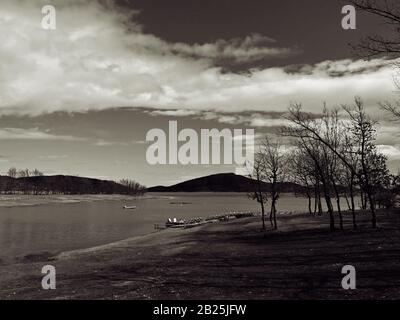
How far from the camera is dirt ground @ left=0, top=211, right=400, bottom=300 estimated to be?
624 inches

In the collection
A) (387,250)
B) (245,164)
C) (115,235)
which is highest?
(245,164)

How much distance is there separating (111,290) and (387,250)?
51.6 ft

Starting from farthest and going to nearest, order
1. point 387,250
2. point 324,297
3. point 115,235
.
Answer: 1. point 115,235
2. point 387,250
3. point 324,297

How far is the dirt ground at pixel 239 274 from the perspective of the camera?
15.8 metres

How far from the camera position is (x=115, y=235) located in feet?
193

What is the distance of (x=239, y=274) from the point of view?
1984 centimetres

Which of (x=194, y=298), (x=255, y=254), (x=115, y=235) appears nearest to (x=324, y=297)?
(x=194, y=298)
